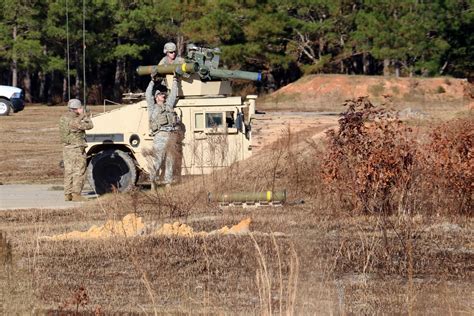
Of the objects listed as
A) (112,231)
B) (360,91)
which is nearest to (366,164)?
(112,231)

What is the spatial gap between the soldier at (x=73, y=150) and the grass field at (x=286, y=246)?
1.36 meters

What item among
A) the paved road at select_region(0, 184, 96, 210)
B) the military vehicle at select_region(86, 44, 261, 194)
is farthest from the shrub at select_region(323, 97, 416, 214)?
the paved road at select_region(0, 184, 96, 210)

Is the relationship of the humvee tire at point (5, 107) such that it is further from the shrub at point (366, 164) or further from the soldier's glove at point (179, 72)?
the shrub at point (366, 164)

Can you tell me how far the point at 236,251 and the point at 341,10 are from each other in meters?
40.4

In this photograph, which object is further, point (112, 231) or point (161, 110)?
point (161, 110)

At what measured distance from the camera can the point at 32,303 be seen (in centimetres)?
928

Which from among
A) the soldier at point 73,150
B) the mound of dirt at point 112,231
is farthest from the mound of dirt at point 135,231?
the soldier at point 73,150

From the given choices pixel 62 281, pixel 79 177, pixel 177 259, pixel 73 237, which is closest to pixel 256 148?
pixel 79 177

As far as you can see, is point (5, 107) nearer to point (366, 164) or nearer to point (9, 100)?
point (9, 100)

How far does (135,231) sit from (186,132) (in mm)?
5928

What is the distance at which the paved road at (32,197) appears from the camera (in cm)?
1799

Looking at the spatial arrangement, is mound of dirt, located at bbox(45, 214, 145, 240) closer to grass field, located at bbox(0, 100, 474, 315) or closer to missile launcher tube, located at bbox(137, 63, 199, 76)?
grass field, located at bbox(0, 100, 474, 315)

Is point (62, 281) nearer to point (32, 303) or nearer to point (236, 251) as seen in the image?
point (32, 303)

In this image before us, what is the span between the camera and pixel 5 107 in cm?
4200
